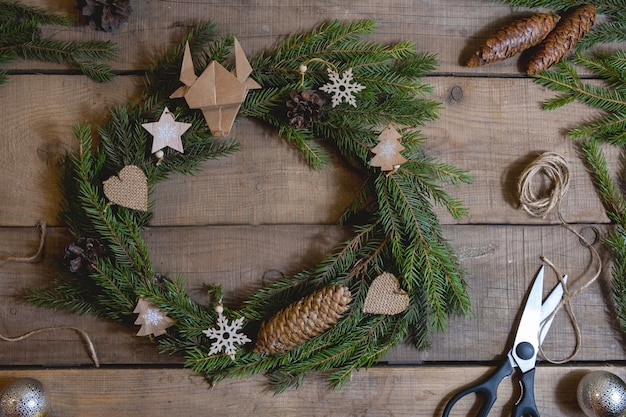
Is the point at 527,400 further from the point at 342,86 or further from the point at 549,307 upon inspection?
the point at 342,86

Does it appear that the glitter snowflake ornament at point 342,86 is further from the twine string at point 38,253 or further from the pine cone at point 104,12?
the twine string at point 38,253

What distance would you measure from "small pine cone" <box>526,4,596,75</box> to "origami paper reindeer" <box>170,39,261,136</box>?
1.66 feet

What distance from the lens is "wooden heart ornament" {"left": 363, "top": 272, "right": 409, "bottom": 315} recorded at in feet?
3.11

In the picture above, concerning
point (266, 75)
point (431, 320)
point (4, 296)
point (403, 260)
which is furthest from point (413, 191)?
point (4, 296)

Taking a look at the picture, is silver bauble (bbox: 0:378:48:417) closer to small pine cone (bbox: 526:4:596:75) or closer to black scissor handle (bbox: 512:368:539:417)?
black scissor handle (bbox: 512:368:539:417)

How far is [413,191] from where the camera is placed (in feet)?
3.21

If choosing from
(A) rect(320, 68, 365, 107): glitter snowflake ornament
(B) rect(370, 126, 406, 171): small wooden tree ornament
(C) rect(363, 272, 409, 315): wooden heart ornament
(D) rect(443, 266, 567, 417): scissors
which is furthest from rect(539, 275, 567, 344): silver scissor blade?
(A) rect(320, 68, 365, 107): glitter snowflake ornament

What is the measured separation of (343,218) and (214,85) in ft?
1.03

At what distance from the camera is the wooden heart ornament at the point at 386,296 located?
0.95 metres

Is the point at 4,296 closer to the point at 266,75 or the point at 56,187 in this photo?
the point at 56,187

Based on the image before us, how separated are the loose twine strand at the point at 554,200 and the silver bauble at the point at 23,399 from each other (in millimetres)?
858

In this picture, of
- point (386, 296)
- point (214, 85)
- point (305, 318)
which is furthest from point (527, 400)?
point (214, 85)

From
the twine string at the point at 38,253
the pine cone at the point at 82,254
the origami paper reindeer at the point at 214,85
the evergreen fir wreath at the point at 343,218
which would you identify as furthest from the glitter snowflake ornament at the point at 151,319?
the origami paper reindeer at the point at 214,85

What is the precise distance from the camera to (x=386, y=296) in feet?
3.11
